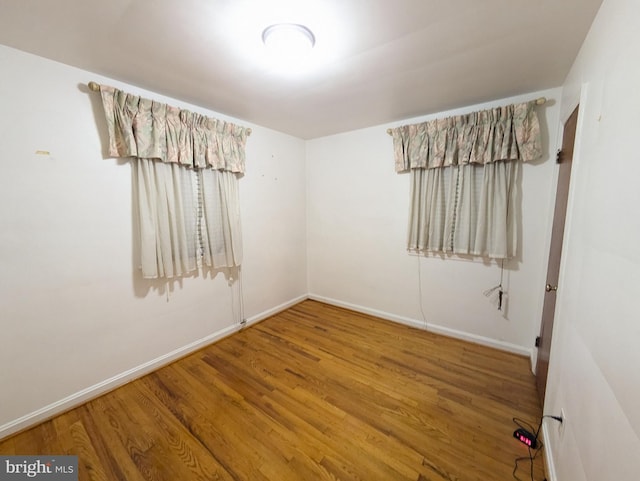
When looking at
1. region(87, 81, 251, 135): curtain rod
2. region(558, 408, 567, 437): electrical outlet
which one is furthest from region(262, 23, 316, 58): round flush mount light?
region(558, 408, 567, 437): electrical outlet

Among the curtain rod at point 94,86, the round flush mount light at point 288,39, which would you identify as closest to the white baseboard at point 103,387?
the curtain rod at point 94,86

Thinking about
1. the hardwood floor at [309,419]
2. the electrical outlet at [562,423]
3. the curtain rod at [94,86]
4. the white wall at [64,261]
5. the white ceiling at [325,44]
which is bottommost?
the hardwood floor at [309,419]

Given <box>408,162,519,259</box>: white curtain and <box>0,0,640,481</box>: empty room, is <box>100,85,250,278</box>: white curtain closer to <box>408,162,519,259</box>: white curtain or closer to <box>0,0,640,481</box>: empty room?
<box>0,0,640,481</box>: empty room

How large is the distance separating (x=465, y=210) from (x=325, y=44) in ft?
6.38

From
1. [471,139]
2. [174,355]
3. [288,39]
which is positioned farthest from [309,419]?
Result: [471,139]

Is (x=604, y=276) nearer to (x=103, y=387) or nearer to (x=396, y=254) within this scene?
(x=396, y=254)

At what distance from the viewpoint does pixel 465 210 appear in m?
2.48

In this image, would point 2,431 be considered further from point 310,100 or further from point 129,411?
point 310,100

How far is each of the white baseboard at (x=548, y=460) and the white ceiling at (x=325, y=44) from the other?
227 centimetres

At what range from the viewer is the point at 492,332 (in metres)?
2.53

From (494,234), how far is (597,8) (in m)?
1.59

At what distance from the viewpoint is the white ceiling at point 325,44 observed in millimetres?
1217

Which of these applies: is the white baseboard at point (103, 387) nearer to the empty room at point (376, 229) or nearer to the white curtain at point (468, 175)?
the empty room at point (376, 229)

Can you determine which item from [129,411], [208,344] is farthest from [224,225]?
[129,411]
